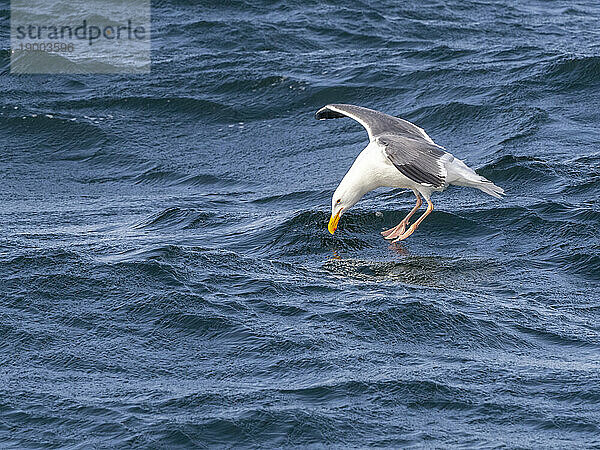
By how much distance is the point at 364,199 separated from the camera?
11.4m

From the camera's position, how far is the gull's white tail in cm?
966

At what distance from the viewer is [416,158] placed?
9391mm

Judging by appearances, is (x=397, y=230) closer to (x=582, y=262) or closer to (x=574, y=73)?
(x=582, y=262)

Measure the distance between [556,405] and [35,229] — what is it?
6.04 meters

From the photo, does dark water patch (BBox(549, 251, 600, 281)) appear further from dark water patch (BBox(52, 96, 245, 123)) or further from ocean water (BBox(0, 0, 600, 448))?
dark water patch (BBox(52, 96, 245, 123))

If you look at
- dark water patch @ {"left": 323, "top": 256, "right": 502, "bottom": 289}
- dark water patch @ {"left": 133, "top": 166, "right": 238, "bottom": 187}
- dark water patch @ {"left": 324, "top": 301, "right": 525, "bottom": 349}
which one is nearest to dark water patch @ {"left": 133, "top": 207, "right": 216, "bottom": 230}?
dark water patch @ {"left": 133, "top": 166, "right": 238, "bottom": 187}

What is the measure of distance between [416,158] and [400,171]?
0.75ft

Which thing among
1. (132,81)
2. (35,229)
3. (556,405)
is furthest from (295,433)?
(132,81)

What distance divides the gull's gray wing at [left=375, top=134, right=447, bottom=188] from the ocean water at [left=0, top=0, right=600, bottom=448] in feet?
2.63

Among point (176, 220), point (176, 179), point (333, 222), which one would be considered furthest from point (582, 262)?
point (176, 179)

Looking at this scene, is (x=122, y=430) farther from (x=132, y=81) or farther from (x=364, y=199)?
(x=132, y=81)

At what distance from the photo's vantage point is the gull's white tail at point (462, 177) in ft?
31.7

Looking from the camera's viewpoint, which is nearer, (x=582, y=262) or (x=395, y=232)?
(x=582, y=262)

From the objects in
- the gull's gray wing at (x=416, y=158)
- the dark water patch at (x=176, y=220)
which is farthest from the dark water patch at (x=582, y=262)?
the dark water patch at (x=176, y=220)
